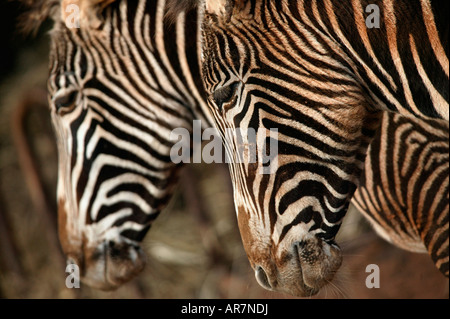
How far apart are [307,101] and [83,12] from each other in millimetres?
1488

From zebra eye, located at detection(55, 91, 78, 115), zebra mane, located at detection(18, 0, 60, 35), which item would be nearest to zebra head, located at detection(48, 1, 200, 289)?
zebra eye, located at detection(55, 91, 78, 115)

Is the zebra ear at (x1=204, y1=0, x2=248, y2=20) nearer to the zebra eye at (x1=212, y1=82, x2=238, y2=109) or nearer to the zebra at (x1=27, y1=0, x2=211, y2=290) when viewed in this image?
the zebra eye at (x1=212, y1=82, x2=238, y2=109)

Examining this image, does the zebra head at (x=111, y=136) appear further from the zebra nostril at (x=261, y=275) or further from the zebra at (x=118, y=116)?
the zebra nostril at (x=261, y=275)

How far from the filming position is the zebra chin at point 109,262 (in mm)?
2941

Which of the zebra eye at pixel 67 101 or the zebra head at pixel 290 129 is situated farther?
the zebra eye at pixel 67 101

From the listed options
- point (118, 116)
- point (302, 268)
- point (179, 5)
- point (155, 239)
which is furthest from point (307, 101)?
point (155, 239)

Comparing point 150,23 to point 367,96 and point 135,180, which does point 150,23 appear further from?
point 367,96

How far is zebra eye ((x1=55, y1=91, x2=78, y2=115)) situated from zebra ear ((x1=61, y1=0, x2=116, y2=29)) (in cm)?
38

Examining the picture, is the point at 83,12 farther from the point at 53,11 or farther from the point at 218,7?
the point at 218,7

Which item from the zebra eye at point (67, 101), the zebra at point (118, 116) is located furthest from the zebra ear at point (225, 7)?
the zebra eye at point (67, 101)

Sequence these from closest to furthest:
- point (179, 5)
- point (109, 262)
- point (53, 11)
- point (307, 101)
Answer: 1. point (307, 101)
2. point (179, 5)
3. point (109, 262)
4. point (53, 11)

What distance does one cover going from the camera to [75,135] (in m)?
2.86

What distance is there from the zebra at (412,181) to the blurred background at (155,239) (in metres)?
1.05

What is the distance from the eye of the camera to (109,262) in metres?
2.95
